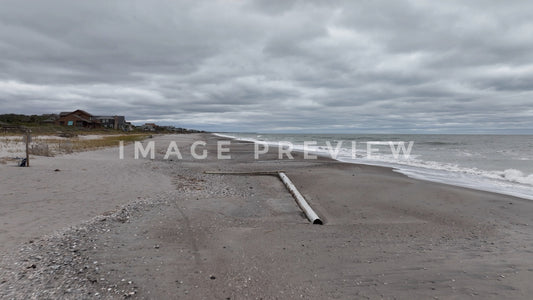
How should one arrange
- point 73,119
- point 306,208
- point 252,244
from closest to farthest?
point 252,244 → point 306,208 → point 73,119

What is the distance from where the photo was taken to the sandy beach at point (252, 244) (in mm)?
3555

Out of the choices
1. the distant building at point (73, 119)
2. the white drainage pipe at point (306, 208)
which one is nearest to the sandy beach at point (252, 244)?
the white drainage pipe at point (306, 208)

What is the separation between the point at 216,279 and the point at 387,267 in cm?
241

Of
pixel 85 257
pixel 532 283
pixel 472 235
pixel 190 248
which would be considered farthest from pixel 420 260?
pixel 85 257

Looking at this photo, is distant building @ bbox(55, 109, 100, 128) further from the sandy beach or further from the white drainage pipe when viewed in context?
the white drainage pipe

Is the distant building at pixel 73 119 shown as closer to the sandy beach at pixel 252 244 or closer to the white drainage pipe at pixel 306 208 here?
the sandy beach at pixel 252 244

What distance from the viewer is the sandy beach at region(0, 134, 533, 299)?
3555 millimetres

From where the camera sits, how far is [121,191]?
333 inches

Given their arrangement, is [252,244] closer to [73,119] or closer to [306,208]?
[306,208]

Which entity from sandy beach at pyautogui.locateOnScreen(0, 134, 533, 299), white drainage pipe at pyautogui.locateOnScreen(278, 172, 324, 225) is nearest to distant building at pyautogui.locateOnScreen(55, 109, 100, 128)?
sandy beach at pyautogui.locateOnScreen(0, 134, 533, 299)

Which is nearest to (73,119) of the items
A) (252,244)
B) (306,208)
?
(306,208)

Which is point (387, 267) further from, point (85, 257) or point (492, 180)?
point (492, 180)

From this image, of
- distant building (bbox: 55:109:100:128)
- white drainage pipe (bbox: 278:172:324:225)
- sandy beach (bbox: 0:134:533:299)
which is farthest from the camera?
distant building (bbox: 55:109:100:128)

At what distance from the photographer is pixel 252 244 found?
16.3 feet
